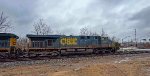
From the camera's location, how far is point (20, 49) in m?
38.3

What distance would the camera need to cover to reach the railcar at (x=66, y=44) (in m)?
41.6

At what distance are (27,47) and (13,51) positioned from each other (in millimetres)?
4218

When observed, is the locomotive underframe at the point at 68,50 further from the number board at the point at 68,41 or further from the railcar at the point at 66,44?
the number board at the point at 68,41

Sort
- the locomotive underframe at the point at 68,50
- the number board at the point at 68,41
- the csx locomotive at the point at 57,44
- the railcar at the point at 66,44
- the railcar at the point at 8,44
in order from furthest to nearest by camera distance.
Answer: the number board at the point at 68,41 → the railcar at the point at 66,44 → the locomotive underframe at the point at 68,50 → the csx locomotive at the point at 57,44 → the railcar at the point at 8,44

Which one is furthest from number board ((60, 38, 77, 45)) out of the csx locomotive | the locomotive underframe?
the locomotive underframe

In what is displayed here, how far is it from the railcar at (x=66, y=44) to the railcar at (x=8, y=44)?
112 inches

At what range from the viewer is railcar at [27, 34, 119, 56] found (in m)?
41.6

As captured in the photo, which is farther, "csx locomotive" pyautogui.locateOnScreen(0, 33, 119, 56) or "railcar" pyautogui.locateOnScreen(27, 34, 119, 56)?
"railcar" pyautogui.locateOnScreen(27, 34, 119, 56)

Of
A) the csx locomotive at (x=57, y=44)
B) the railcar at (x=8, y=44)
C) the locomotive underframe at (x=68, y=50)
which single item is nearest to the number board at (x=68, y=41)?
the csx locomotive at (x=57, y=44)

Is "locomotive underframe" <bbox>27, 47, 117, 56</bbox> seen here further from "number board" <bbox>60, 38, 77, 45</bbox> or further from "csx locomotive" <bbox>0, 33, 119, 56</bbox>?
"number board" <bbox>60, 38, 77, 45</bbox>

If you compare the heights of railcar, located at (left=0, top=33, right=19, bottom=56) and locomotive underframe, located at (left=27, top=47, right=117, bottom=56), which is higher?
railcar, located at (left=0, top=33, right=19, bottom=56)

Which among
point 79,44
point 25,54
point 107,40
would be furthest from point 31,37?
point 107,40

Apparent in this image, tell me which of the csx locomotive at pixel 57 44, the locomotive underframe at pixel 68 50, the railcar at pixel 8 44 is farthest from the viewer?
the locomotive underframe at pixel 68 50

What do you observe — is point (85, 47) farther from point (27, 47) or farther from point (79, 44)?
point (27, 47)
